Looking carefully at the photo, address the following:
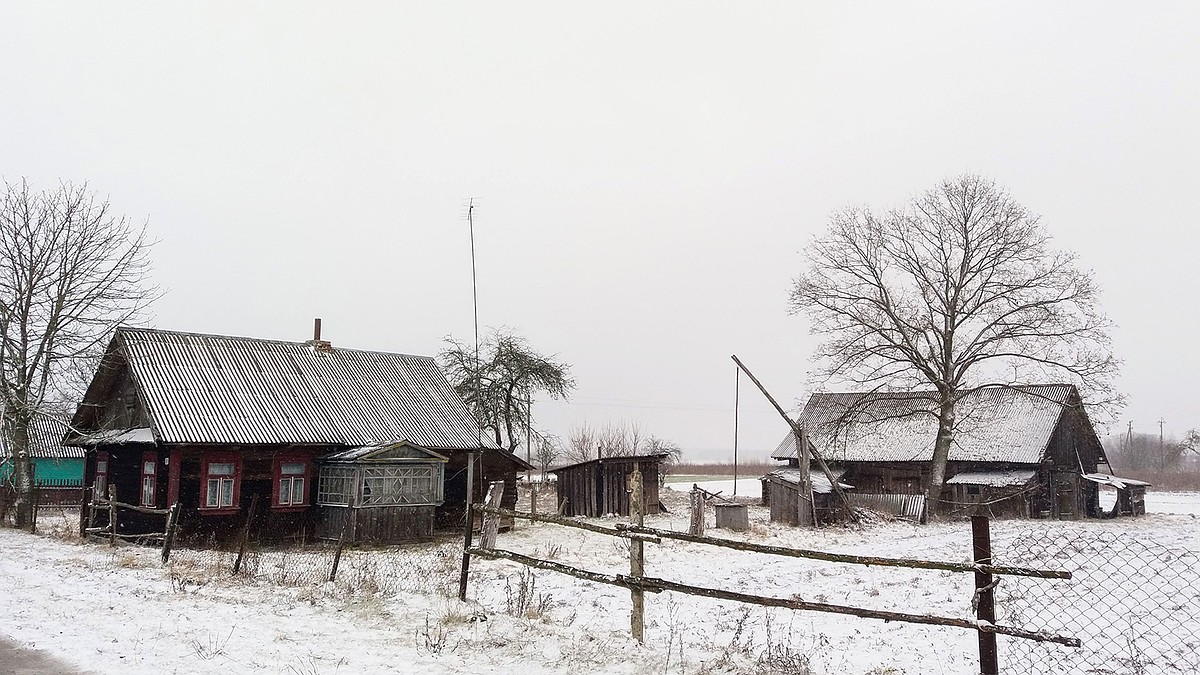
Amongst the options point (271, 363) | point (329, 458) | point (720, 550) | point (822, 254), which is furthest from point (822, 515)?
point (271, 363)

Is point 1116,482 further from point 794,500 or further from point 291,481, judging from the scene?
point 291,481

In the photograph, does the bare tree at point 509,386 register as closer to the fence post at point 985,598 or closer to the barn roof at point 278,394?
the barn roof at point 278,394

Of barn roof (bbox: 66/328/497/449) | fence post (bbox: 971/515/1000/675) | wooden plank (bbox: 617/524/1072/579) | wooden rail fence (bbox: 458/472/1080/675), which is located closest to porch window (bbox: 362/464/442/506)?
barn roof (bbox: 66/328/497/449)

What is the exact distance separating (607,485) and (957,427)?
15.6 m

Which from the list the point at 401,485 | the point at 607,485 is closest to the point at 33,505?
the point at 401,485

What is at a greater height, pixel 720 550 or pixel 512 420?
pixel 512 420

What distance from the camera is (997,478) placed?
3434cm

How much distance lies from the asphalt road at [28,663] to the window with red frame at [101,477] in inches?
676

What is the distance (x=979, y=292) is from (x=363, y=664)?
100 feet

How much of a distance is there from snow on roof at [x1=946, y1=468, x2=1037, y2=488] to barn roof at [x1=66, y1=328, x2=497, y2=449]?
790 inches

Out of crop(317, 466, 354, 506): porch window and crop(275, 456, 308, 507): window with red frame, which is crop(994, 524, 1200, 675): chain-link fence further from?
crop(275, 456, 308, 507): window with red frame

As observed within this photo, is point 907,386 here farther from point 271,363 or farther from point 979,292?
point 271,363

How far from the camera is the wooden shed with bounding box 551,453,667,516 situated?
104 feet

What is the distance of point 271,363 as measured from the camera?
83.5ft
